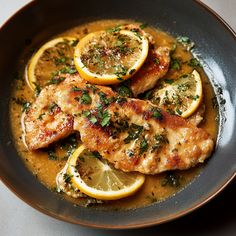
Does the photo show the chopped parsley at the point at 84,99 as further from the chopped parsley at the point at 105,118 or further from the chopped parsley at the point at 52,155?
the chopped parsley at the point at 52,155

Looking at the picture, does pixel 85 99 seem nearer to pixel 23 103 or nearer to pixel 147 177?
pixel 23 103

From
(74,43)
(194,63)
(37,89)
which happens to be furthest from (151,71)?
(37,89)

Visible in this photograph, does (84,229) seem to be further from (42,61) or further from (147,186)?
(42,61)

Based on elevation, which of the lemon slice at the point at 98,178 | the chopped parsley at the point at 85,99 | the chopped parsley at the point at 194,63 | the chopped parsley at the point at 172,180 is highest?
the chopped parsley at the point at 194,63

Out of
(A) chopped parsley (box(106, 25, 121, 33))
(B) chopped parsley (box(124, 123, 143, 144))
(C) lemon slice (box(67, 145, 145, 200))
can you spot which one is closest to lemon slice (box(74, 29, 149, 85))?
(A) chopped parsley (box(106, 25, 121, 33))

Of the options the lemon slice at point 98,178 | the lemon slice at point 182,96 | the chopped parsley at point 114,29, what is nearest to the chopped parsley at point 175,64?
the lemon slice at point 182,96

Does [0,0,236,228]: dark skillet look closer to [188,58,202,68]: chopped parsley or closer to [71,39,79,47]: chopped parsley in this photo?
[188,58,202,68]: chopped parsley
